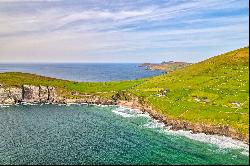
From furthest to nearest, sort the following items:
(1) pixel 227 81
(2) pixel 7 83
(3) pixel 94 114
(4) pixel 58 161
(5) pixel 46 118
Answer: (2) pixel 7 83
(1) pixel 227 81
(3) pixel 94 114
(5) pixel 46 118
(4) pixel 58 161

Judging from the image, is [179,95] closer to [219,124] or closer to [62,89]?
[219,124]

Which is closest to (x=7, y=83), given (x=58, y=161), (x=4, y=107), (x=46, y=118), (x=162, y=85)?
(x=4, y=107)

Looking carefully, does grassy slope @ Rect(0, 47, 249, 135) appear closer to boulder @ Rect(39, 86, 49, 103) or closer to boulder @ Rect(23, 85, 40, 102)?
boulder @ Rect(23, 85, 40, 102)

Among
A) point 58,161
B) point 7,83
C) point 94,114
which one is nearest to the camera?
point 58,161

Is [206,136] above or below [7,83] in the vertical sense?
below

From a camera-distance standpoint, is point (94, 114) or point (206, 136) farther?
point (94, 114)

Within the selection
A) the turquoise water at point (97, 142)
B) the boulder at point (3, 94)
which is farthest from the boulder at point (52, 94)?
the turquoise water at point (97, 142)

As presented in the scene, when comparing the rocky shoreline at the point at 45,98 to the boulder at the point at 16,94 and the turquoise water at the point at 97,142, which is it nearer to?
the boulder at the point at 16,94
